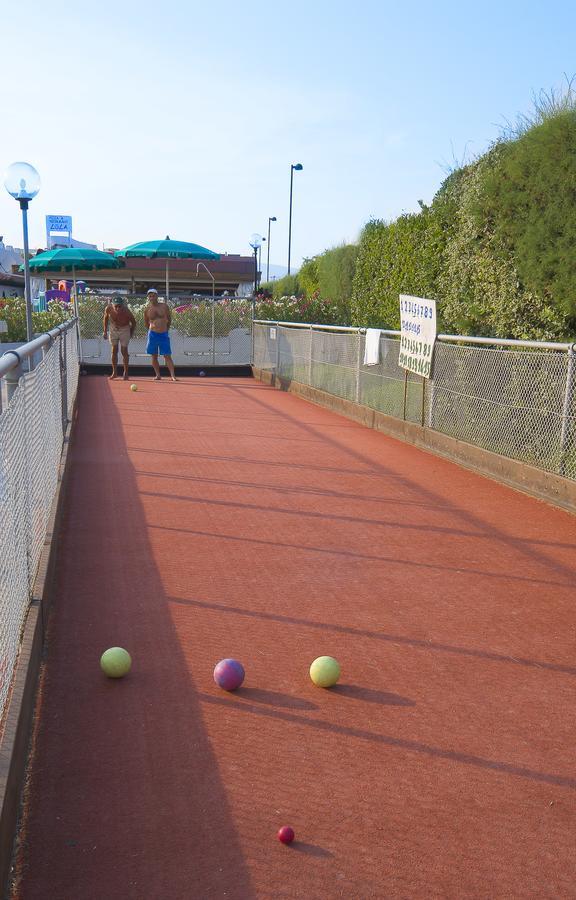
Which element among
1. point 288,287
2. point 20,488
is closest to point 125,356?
point 20,488

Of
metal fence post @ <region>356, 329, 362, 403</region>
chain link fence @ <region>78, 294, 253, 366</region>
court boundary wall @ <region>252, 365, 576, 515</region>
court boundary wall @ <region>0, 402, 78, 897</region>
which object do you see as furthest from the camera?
chain link fence @ <region>78, 294, 253, 366</region>

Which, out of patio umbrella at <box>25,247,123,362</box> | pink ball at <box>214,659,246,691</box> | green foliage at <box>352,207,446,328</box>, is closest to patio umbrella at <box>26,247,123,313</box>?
patio umbrella at <box>25,247,123,362</box>

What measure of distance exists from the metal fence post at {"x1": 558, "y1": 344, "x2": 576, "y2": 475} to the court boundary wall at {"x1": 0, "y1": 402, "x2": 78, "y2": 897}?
193 inches

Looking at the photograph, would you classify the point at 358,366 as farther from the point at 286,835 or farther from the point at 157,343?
the point at 286,835

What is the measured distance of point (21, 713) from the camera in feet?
11.5

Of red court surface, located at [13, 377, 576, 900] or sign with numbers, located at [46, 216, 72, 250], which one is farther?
sign with numbers, located at [46, 216, 72, 250]

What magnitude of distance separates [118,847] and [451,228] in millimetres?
10977

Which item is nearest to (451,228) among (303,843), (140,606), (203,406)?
(203,406)

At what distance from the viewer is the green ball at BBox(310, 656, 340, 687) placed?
13.9 ft

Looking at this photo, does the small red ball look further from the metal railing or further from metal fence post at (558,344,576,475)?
metal fence post at (558,344,576,475)

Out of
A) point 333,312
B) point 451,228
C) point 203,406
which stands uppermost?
point 451,228

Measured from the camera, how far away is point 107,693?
415 cm

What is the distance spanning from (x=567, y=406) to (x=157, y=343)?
13427mm

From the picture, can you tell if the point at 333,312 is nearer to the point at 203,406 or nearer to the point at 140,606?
the point at 203,406
